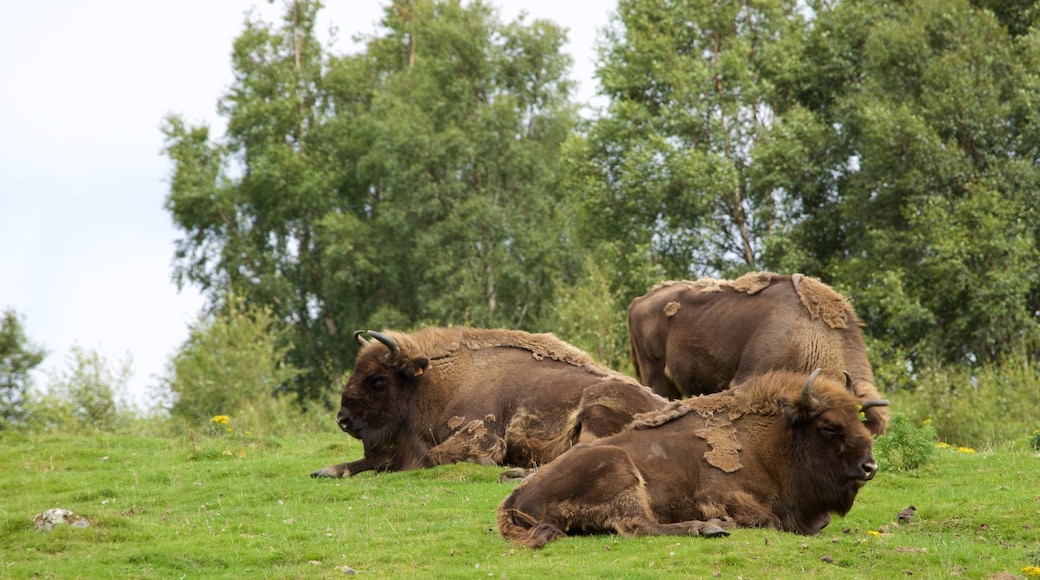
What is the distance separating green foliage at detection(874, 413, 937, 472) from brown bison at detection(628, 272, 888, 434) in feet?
0.70

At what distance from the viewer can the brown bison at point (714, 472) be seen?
380 inches

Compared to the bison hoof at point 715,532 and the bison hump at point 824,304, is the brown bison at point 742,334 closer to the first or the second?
the bison hump at point 824,304

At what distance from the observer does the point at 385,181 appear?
56.5 metres

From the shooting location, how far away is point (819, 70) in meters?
41.5

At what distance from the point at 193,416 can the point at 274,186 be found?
21288 millimetres

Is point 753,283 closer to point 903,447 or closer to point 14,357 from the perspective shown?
point 903,447

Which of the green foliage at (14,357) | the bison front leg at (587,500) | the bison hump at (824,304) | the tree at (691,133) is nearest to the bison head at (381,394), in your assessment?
the bison hump at (824,304)

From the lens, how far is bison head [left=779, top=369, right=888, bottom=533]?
1002 cm

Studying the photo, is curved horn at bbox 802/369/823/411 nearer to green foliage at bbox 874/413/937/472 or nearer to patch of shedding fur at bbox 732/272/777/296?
green foliage at bbox 874/413/937/472

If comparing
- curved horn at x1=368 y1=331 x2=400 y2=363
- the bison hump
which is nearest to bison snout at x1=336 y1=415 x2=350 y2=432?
curved horn at x1=368 y1=331 x2=400 y2=363

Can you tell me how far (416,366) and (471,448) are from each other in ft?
4.90

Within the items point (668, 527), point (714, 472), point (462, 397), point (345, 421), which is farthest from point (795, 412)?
point (345, 421)

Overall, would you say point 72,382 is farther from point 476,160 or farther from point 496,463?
point 476,160

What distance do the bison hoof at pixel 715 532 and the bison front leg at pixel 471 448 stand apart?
5255mm
